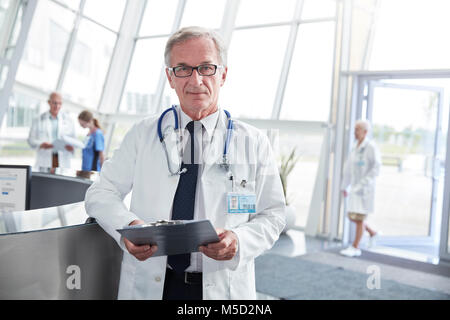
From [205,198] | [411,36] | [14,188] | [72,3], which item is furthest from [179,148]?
[72,3]

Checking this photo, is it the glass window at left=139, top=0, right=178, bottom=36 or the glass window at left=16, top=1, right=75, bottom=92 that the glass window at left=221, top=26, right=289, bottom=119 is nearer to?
the glass window at left=139, top=0, right=178, bottom=36

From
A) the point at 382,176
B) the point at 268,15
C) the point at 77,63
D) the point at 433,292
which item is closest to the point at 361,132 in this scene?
the point at 382,176

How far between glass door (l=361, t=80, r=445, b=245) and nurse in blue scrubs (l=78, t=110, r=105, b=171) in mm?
3452

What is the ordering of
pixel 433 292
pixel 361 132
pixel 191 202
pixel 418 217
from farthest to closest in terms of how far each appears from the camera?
pixel 418 217, pixel 361 132, pixel 433 292, pixel 191 202

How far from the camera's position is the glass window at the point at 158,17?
7500 mm

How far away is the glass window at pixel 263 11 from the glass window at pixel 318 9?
23 cm

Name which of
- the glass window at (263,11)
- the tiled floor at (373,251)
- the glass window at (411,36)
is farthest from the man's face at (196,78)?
the glass window at (263,11)

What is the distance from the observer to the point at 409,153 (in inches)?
199

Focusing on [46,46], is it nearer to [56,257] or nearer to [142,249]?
[56,257]

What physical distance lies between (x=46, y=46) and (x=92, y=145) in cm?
280

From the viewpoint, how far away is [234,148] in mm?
1328

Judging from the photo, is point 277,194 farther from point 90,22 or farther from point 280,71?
point 90,22

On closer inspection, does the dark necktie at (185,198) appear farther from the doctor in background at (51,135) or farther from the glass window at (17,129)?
the glass window at (17,129)
